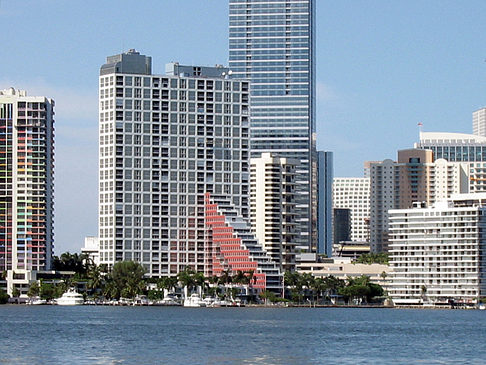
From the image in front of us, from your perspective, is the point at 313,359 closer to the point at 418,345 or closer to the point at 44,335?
the point at 418,345

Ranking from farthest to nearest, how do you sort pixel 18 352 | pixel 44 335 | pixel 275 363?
pixel 44 335
pixel 18 352
pixel 275 363

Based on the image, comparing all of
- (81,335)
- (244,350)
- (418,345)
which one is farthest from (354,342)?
(81,335)

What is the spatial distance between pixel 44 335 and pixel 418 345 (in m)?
47.7

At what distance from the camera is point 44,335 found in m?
174

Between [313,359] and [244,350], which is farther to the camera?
[244,350]

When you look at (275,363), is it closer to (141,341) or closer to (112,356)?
(112,356)

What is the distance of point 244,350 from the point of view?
14625cm

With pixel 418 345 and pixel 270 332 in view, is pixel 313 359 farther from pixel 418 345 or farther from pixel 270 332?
pixel 270 332

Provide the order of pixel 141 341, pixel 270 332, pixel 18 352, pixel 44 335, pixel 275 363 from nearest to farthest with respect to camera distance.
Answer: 1. pixel 275 363
2. pixel 18 352
3. pixel 141 341
4. pixel 44 335
5. pixel 270 332

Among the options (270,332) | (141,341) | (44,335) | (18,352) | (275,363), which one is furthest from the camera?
(270,332)

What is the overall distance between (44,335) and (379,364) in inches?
2305

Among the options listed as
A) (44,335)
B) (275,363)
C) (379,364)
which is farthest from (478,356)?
(44,335)

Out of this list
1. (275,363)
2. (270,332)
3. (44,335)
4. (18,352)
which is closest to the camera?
(275,363)

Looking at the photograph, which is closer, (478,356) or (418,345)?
(478,356)
